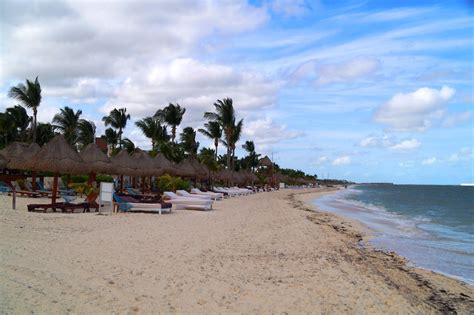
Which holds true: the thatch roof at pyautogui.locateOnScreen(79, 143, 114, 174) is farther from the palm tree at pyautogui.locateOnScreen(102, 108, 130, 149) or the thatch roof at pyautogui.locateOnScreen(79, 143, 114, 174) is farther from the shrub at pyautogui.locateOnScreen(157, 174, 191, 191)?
the palm tree at pyautogui.locateOnScreen(102, 108, 130, 149)

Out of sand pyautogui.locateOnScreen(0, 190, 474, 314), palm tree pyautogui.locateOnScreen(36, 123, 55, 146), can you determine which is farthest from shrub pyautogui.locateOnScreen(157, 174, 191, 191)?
palm tree pyautogui.locateOnScreen(36, 123, 55, 146)

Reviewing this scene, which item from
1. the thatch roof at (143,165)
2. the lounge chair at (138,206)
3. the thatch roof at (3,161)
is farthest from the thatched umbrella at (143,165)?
the lounge chair at (138,206)

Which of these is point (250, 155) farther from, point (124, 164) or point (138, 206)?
point (138, 206)

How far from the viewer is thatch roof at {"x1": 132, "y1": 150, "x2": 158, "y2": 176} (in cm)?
2259

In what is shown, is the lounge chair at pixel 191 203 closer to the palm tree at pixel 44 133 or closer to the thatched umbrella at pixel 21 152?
the thatched umbrella at pixel 21 152

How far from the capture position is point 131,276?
5.98m

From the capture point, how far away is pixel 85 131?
40219mm

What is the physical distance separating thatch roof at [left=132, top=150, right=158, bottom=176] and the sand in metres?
11.5

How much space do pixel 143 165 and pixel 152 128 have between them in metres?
17.2

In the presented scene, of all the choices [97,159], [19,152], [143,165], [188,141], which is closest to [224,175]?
[188,141]

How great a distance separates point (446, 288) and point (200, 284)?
14.5 ft

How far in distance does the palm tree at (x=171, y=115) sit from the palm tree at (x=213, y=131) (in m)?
4.89

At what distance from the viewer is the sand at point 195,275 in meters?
5.00

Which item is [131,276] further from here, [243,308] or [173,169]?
[173,169]
